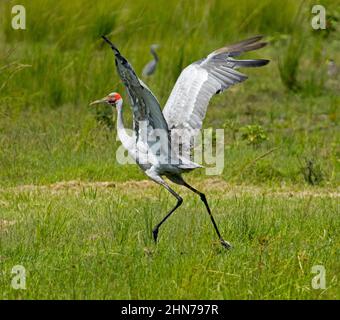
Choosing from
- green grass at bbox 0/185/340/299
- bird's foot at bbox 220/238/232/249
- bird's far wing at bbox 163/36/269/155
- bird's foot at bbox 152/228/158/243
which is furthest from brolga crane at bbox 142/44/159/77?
bird's foot at bbox 220/238/232/249

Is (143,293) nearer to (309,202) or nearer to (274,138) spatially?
(309,202)

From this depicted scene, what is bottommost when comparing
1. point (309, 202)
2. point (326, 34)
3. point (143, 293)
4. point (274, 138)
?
point (143, 293)

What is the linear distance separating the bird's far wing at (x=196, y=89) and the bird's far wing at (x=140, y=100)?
7.9 inches

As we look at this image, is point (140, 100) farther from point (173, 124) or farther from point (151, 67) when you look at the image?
point (151, 67)

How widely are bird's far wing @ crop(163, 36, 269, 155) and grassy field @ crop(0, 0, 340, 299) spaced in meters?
0.64

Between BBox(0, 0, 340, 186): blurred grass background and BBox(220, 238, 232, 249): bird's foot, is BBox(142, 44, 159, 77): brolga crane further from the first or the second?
BBox(220, 238, 232, 249): bird's foot

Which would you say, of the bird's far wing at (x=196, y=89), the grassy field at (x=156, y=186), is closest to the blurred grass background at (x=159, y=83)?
the grassy field at (x=156, y=186)

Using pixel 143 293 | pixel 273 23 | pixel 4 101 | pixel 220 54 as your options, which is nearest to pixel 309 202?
pixel 220 54

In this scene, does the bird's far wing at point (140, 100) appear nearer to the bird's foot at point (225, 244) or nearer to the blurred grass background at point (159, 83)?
the bird's foot at point (225, 244)

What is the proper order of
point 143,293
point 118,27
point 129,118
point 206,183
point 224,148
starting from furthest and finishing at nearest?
point 118,27 → point 129,118 → point 224,148 → point 206,183 → point 143,293

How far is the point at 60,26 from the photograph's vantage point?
1339 cm

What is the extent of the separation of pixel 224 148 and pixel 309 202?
2.53 metres

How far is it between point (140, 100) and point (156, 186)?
2.27m

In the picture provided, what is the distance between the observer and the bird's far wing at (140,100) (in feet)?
20.8
